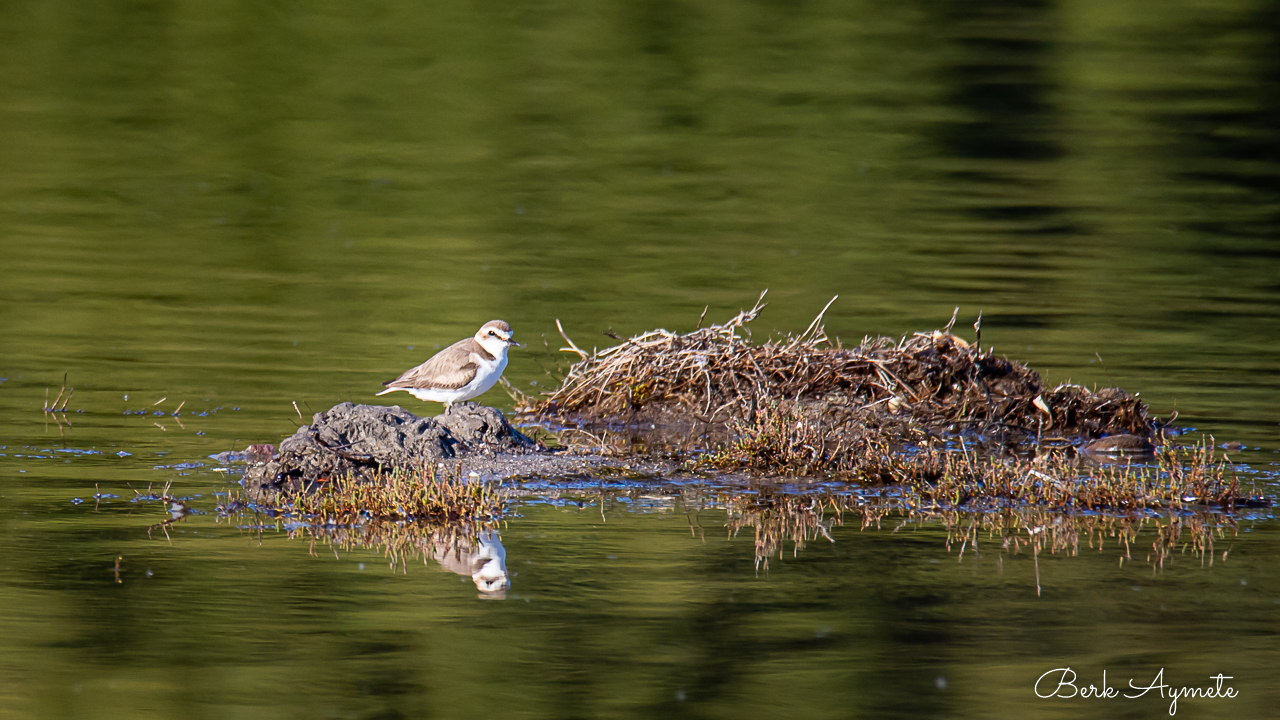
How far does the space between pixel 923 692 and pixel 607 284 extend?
13812mm

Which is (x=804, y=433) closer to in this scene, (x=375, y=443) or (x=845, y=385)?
(x=845, y=385)

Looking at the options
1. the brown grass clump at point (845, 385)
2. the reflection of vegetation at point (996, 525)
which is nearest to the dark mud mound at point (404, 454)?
the reflection of vegetation at point (996, 525)

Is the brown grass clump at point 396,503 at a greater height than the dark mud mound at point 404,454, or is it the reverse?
the brown grass clump at point 396,503

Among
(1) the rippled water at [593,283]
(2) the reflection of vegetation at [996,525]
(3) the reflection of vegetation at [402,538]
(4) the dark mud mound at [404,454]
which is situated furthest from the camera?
(4) the dark mud mound at [404,454]

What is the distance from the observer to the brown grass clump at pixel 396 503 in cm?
1146

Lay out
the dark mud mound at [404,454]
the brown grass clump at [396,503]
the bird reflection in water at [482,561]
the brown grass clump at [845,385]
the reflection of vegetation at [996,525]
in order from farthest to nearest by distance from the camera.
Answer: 1. the brown grass clump at [845,385]
2. the dark mud mound at [404,454]
3. the brown grass clump at [396,503]
4. the reflection of vegetation at [996,525]
5. the bird reflection in water at [482,561]

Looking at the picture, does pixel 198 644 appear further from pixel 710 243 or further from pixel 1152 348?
pixel 710 243

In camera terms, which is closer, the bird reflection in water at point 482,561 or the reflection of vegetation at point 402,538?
the bird reflection in water at point 482,561

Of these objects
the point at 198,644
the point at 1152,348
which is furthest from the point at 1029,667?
the point at 1152,348

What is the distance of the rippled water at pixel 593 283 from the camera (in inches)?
363

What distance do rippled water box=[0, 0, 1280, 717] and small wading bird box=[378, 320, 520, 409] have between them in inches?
50.1

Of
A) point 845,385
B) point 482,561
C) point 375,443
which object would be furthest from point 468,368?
point 845,385

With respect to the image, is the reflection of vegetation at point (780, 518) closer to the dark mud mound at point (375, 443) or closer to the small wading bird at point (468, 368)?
the dark mud mound at point (375, 443)

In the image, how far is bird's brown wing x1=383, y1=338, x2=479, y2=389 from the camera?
13719 mm
